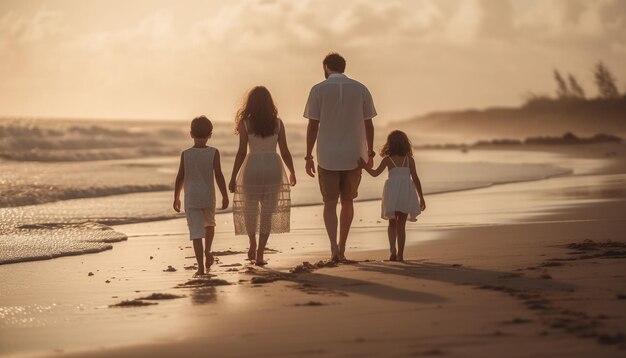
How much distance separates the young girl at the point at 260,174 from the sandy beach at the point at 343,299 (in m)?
0.39

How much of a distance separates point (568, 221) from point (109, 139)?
4000 cm

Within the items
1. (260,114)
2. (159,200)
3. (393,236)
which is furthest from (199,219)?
(159,200)

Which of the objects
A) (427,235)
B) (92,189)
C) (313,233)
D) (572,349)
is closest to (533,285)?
(572,349)

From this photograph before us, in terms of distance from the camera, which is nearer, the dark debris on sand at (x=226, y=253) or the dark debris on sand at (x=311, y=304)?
the dark debris on sand at (x=311, y=304)

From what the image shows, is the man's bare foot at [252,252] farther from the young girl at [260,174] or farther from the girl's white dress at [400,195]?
the girl's white dress at [400,195]

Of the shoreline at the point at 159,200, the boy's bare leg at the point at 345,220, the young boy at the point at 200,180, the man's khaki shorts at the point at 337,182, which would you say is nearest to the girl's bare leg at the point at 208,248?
the young boy at the point at 200,180

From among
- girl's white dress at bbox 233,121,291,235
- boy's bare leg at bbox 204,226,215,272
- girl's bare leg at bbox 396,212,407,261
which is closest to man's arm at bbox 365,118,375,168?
girl's bare leg at bbox 396,212,407,261

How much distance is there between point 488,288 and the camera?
7508 mm

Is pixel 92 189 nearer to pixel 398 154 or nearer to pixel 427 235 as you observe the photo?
pixel 427 235

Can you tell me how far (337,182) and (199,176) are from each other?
4.13 feet

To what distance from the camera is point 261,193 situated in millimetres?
10055

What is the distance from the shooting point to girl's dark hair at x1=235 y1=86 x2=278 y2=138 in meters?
9.87

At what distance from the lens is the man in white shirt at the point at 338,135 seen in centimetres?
988

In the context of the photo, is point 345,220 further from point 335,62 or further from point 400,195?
point 335,62
